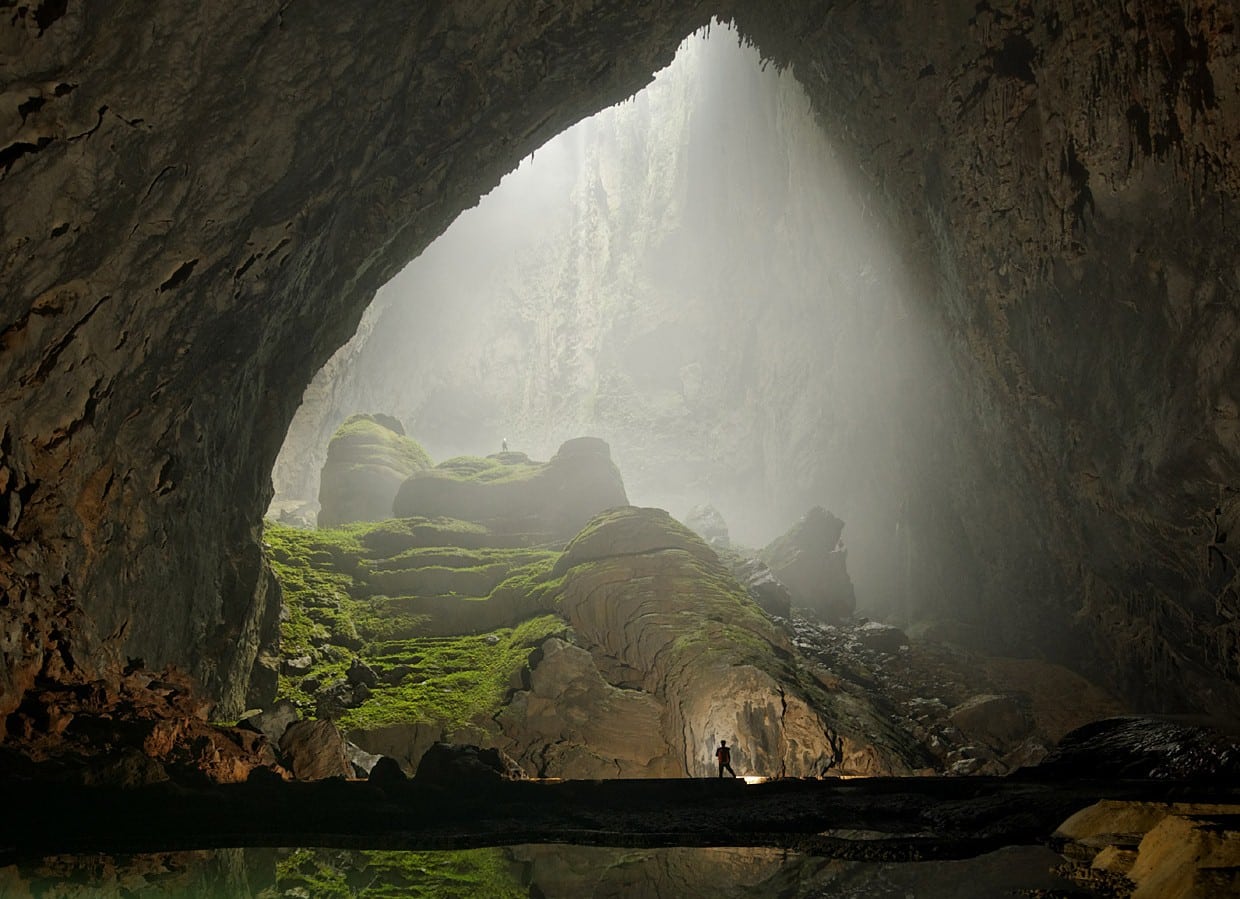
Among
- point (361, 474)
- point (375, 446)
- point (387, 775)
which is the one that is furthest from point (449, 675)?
point (375, 446)

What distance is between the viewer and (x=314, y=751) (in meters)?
9.80

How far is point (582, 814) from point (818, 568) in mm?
26292

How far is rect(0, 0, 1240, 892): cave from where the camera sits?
785 centimetres

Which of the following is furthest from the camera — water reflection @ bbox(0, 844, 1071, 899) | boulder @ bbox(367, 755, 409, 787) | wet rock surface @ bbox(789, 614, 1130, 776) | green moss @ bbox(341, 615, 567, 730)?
wet rock surface @ bbox(789, 614, 1130, 776)

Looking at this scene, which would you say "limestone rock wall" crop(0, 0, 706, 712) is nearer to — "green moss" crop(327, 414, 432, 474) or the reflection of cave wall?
the reflection of cave wall

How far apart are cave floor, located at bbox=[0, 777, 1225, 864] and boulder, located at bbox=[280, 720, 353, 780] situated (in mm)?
3318

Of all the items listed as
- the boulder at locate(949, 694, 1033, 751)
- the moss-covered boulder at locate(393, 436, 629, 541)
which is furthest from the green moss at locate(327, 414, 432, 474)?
the boulder at locate(949, 694, 1033, 751)

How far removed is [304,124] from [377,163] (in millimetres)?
2418

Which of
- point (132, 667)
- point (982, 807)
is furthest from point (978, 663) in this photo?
point (132, 667)

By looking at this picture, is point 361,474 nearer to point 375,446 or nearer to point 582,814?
point 375,446

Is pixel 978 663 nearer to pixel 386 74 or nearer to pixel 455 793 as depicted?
pixel 455 793

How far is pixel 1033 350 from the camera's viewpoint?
1481 cm

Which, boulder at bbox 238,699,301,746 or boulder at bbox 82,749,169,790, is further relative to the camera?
boulder at bbox 238,699,301,746

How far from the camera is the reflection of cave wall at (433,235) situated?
7844mm
